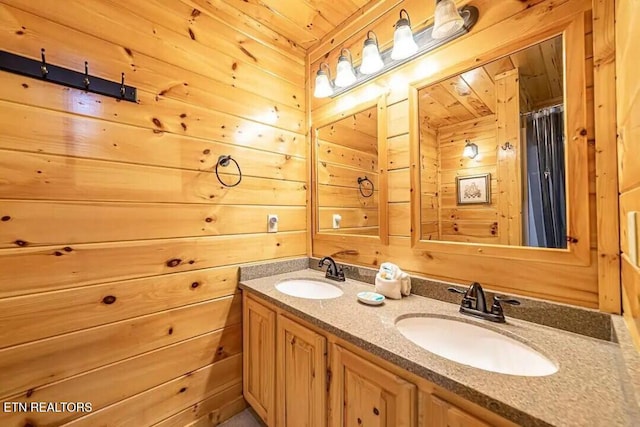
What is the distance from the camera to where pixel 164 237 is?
1301 millimetres

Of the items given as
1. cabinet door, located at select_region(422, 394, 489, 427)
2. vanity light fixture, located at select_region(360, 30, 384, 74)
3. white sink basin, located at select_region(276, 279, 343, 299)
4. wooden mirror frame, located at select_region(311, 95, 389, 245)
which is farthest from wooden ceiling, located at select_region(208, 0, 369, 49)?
cabinet door, located at select_region(422, 394, 489, 427)

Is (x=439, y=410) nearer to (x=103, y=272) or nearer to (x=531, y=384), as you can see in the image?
(x=531, y=384)

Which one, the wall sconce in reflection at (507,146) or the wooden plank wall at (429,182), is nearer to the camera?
the wall sconce in reflection at (507,146)

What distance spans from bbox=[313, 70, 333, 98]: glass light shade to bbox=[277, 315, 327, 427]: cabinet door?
140 cm

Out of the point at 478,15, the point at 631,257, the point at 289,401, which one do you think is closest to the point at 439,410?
the point at 631,257

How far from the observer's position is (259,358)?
4.59 ft

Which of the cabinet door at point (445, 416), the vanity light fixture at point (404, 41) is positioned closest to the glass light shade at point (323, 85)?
the vanity light fixture at point (404, 41)

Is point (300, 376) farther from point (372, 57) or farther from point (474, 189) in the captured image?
point (372, 57)

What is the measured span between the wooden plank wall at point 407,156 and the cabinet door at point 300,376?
2.06ft

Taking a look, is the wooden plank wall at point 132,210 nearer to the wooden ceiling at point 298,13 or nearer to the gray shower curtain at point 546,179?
the wooden ceiling at point 298,13

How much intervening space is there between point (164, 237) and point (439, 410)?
133 centimetres

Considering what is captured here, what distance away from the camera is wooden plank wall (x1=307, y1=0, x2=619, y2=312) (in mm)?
866

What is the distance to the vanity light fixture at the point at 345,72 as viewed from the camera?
1.58 m

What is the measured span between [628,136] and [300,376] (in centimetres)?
136
